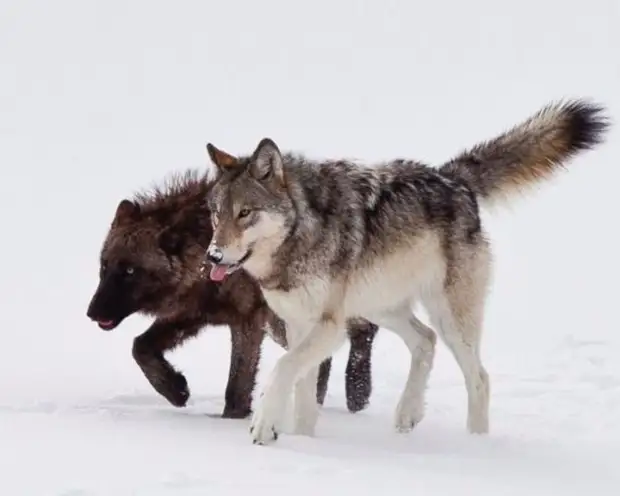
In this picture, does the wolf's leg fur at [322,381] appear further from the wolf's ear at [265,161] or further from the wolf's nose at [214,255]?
the wolf's nose at [214,255]

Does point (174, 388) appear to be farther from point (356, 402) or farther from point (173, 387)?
point (356, 402)

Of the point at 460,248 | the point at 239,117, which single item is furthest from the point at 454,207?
the point at 239,117

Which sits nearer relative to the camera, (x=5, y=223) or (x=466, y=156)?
(x=466, y=156)

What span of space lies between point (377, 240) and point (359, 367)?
1798mm

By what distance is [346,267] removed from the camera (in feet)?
20.3

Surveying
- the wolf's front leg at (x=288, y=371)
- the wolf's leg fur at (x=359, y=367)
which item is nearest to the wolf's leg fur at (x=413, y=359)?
the wolf's leg fur at (x=359, y=367)

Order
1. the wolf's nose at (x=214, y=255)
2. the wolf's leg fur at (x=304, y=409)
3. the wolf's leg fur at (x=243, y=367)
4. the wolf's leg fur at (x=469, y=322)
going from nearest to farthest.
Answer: the wolf's nose at (x=214, y=255) < the wolf's leg fur at (x=304, y=409) < the wolf's leg fur at (x=469, y=322) < the wolf's leg fur at (x=243, y=367)

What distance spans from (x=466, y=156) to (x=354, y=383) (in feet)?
6.13

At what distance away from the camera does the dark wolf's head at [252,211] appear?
5.74 meters

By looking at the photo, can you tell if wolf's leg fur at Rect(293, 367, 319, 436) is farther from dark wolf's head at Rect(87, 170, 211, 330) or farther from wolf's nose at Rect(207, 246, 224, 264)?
dark wolf's head at Rect(87, 170, 211, 330)

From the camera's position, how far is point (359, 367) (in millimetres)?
7980

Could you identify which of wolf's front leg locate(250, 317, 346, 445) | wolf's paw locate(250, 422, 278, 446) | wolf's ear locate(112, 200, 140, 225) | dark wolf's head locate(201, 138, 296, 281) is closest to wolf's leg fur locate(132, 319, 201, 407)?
wolf's ear locate(112, 200, 140, 225)

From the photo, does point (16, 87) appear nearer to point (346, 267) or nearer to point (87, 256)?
point (87, 256)

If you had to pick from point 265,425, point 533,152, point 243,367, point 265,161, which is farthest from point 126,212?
point 533,152
